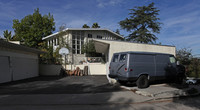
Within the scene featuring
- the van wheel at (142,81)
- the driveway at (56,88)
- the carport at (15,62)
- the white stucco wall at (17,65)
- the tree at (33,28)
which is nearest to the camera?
the driveway at (56,88)

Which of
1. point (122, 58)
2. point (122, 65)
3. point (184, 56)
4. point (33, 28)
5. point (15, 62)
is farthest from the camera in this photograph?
point (33, 28)

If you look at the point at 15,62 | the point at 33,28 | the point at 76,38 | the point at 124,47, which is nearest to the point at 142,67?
the point at 124,47

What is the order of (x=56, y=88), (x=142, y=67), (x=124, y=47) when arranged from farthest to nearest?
(x=124, y=47) → (x=56, y=88) → (x=142, y=67)

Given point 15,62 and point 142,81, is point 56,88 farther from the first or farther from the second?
point 15,62

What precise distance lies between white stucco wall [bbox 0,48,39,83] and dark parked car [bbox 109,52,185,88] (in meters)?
8.83

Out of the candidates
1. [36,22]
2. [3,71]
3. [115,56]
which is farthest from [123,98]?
[36,22]

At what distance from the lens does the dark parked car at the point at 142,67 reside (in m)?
8.73

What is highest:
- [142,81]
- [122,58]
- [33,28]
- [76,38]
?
[33,28]

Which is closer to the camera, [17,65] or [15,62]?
[15,62]

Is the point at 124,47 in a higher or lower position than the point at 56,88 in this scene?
higher

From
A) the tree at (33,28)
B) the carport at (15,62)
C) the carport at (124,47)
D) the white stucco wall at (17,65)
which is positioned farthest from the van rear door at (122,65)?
the tree at (33,28)

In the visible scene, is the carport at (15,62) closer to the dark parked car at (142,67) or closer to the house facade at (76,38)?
the house facade at (76,38)

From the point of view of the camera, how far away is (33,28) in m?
34.1

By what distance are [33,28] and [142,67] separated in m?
31.4
